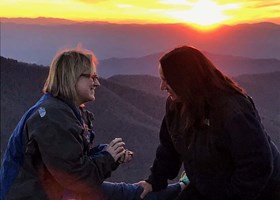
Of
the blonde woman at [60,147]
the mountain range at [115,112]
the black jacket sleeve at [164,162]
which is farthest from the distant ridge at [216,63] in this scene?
the blonde woman at [60,147]

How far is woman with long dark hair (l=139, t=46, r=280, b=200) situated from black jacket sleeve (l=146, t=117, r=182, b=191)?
0.26 metres

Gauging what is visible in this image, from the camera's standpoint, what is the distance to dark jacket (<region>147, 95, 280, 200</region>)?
275 centimetres

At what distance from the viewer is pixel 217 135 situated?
2.86 m

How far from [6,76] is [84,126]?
1511 cm

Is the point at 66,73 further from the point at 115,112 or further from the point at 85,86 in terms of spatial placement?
the point at 115,112

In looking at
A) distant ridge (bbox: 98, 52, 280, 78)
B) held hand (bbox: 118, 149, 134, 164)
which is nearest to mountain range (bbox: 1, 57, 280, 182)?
held hand (bbox: 118, 149, 134, 164)

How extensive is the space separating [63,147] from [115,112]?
517 inches

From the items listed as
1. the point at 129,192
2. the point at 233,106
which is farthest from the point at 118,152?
the point at 233,106

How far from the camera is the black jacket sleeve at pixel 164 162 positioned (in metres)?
3.36

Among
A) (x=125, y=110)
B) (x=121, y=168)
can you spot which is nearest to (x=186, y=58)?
(x=121, y=168)

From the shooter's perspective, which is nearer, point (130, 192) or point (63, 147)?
point (63, 147)

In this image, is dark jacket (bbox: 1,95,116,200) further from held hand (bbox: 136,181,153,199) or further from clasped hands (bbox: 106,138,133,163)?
held hand (bbox: 136,181,153,199)

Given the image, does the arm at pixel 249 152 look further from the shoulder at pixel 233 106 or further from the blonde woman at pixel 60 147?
the blonde woman at pixel 60 147

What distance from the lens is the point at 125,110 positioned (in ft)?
54.2
